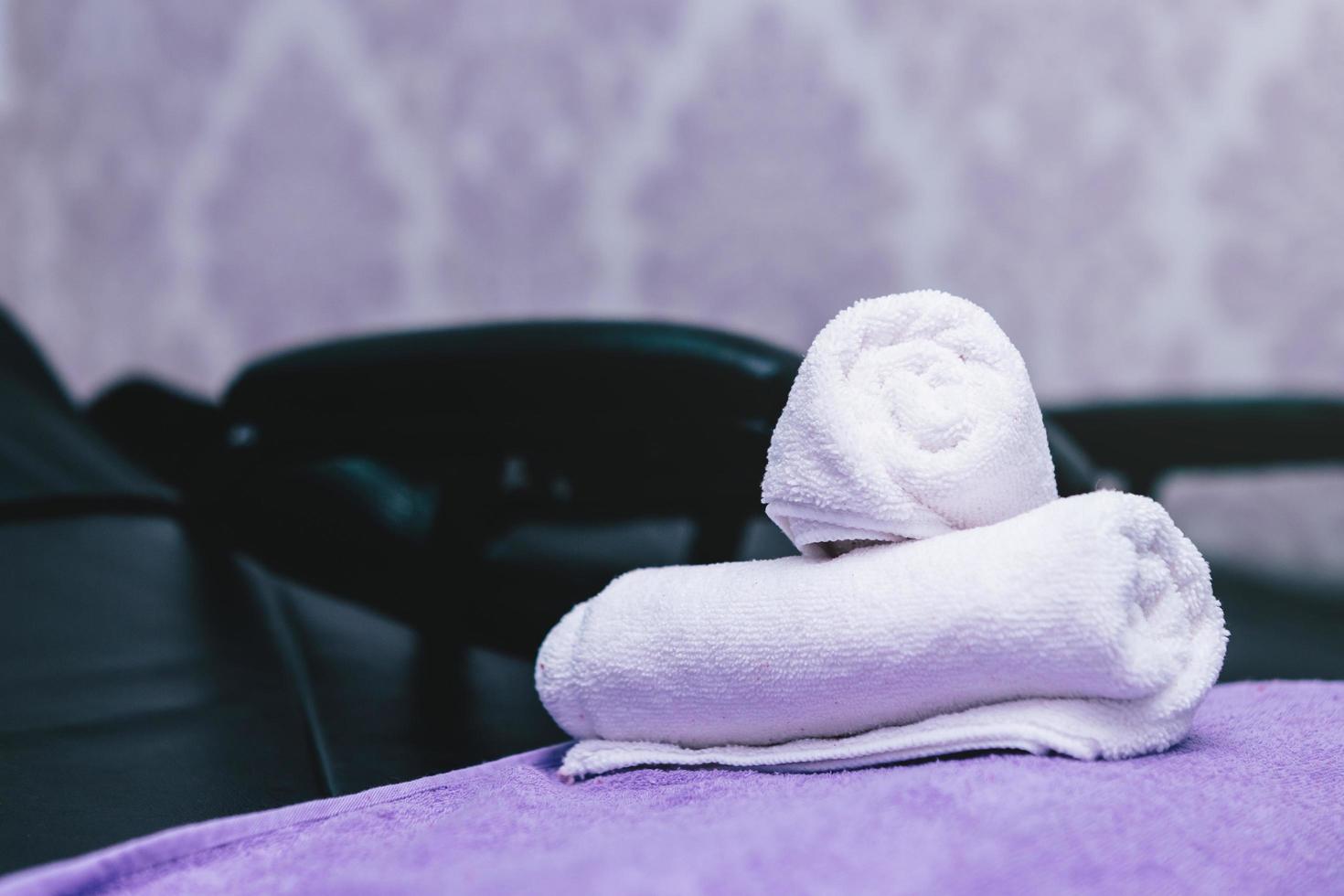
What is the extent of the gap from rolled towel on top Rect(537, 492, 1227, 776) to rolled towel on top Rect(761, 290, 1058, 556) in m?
0.02

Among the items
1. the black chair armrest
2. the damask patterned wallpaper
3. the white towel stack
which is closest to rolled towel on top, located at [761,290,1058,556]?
the white towel stack

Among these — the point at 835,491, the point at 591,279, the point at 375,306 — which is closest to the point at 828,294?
the point at 591,279

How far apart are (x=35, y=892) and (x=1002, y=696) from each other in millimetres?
346

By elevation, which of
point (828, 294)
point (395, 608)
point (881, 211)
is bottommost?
point (395, 608)

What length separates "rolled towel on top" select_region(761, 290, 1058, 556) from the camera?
1.50 ft

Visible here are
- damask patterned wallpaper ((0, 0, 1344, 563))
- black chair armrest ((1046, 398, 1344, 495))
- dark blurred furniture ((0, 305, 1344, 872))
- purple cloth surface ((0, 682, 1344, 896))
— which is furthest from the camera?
damask patterned wallpaper ((0, 0, 1344, 563))

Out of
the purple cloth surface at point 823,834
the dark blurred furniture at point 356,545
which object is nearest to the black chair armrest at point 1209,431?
the dark blurred furniture at point 356,545

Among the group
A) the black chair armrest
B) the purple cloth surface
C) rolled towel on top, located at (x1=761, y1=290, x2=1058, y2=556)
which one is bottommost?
the black chair armrest

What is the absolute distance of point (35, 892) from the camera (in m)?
0.38

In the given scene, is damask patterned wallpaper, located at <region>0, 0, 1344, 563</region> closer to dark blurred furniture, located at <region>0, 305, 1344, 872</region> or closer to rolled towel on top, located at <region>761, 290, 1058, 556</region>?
dark blurred furniture, located at <region>0, 305, 1344, 872</region>

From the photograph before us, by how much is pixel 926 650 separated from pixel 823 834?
0.33 ft

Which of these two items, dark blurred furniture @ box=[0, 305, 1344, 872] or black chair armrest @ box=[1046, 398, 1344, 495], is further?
black chair armrest @ box=[1046, 398, 1344, 495]

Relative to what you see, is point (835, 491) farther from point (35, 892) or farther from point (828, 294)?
point (828, 294)

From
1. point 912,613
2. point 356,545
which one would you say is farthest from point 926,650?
point 356,545
